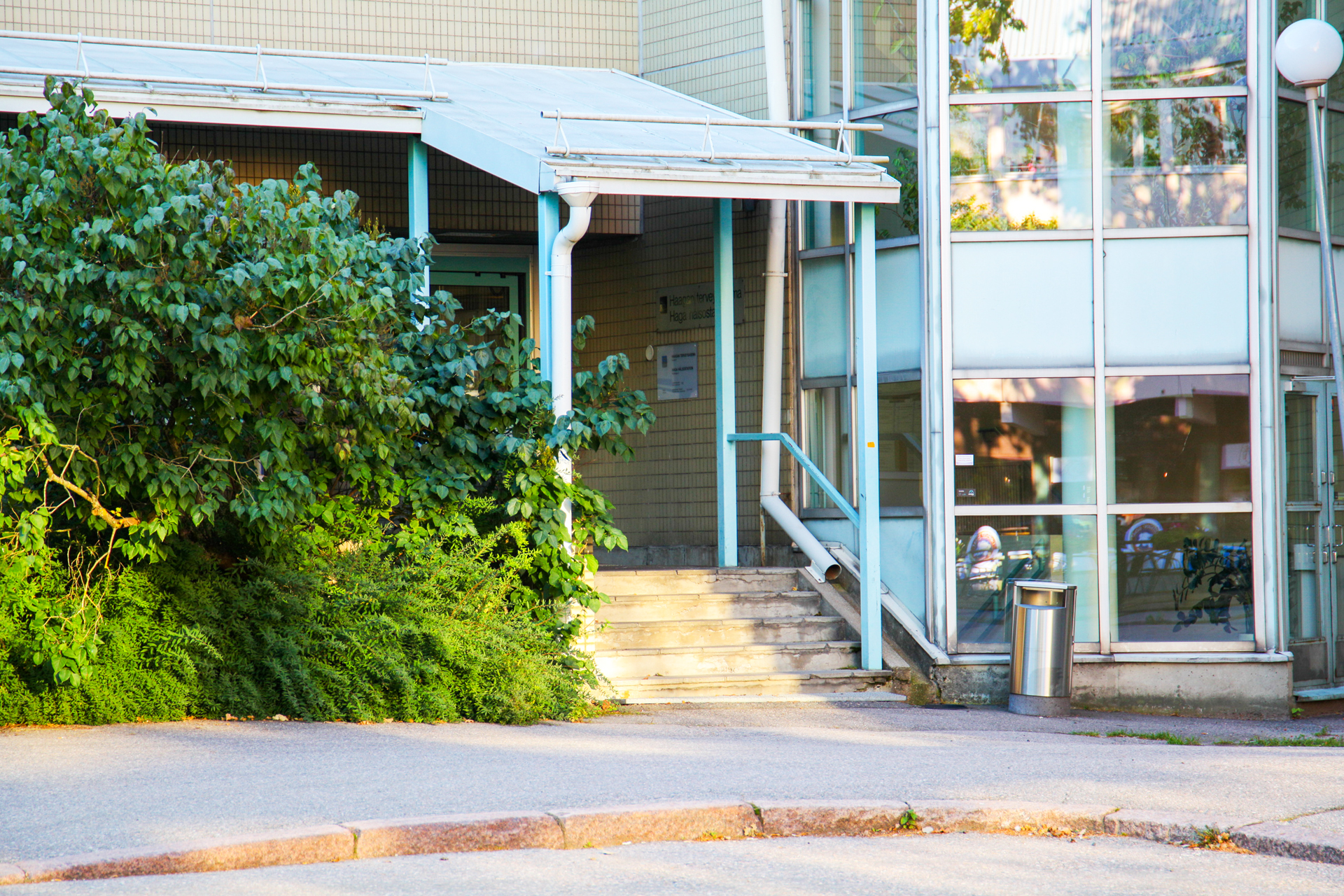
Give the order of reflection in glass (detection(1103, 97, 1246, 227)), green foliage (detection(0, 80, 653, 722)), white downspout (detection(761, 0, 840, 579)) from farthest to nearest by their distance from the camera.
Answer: white downspout (detection(761, 0, 840, 579)), reflection in glass (detection(1103, 97, 1246, 227)), green foliage (detection(0, 80, 653, 722))

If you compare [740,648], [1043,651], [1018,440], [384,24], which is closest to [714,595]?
[740,648]

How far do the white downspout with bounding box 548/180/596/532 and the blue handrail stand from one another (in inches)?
88.4

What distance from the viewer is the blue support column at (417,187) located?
30.9 ft

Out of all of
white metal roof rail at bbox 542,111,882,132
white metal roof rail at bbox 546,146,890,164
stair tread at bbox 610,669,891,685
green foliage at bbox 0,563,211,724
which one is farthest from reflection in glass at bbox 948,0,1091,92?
green foliage at bbox 0,563,211,724

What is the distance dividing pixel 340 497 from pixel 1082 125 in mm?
5767

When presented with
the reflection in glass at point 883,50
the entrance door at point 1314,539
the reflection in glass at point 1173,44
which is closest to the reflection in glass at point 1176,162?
the reflection in glass at point 1173,44

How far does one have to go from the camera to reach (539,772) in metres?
5.94

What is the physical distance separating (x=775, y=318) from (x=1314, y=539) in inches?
176

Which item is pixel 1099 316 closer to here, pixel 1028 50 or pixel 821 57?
pixel 1028 50

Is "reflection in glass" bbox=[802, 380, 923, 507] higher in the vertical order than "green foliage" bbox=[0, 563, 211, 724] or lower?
higher


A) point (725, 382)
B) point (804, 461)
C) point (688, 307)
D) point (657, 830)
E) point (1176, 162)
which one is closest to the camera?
point (657, 830)

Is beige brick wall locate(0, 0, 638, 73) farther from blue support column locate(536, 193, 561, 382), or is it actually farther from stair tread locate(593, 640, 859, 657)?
stair tread locate(593, 640, 859, 657)

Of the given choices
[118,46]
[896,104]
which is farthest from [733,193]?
[118,46]

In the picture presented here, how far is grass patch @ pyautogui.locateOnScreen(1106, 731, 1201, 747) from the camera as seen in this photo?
301 inches
